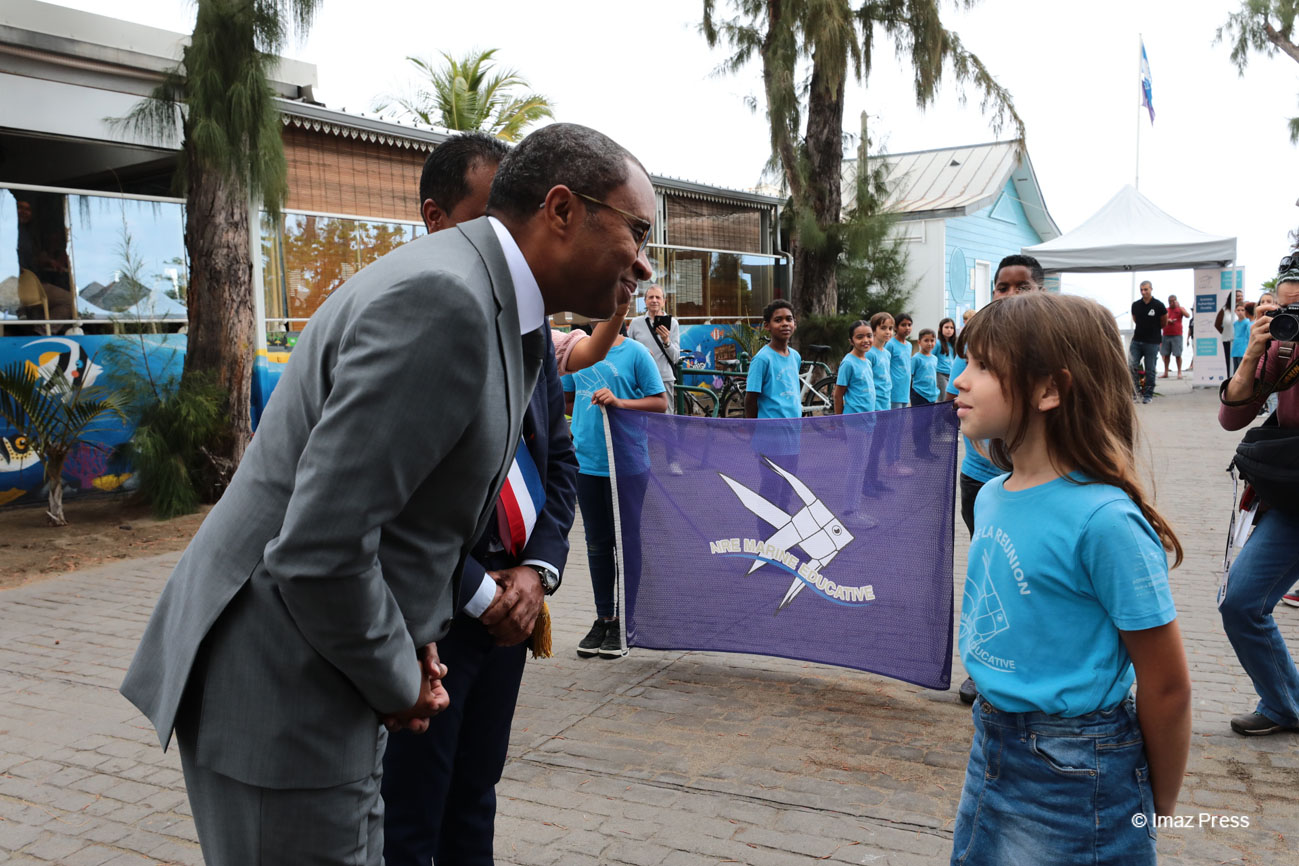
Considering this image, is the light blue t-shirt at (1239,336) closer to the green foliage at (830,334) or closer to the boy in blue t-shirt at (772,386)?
the green foliage at (830,334)

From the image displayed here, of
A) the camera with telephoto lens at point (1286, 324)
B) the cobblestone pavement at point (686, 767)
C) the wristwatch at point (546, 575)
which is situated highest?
the camera with telephoto lens at point (1286, 324)

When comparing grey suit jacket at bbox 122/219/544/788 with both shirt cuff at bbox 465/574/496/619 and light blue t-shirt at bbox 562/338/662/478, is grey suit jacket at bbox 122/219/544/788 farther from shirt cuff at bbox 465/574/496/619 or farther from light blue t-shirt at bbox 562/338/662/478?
light blue t-shirt at bbox 562/338/662/478

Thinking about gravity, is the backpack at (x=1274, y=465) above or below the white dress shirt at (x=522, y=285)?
below

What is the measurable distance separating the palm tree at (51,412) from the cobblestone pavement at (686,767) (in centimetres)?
373

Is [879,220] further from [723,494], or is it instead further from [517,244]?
[517,244]

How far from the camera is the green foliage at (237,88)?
9031 millimetres

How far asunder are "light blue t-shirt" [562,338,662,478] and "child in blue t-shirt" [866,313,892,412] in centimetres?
487

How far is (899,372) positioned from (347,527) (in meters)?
11.1

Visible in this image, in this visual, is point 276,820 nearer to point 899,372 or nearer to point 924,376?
point 899,372

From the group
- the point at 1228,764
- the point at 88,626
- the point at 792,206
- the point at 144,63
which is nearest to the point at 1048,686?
the point at 1228,764

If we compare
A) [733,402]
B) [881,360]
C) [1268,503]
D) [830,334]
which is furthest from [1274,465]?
[830,334]

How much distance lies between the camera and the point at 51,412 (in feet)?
30.0

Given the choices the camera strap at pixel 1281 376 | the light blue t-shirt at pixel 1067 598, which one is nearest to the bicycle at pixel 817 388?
the camera strap at pixel 1281 376

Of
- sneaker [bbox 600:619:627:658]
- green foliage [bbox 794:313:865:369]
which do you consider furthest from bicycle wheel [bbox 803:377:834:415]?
sneaker [bbox 600:619:627:658]
